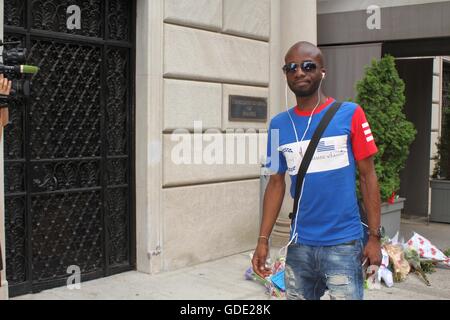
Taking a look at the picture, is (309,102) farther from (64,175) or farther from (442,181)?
(442,181)

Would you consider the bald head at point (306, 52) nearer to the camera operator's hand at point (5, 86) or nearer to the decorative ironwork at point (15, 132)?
the camera operator's hand at point (5, 86)

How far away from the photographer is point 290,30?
25.0ft

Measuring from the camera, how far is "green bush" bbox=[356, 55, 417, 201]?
7.22 meters

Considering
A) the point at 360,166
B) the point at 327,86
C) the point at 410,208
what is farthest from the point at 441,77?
the point at 360,166

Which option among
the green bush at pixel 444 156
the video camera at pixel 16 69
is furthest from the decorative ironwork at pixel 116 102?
the green bush at pixel 444 156

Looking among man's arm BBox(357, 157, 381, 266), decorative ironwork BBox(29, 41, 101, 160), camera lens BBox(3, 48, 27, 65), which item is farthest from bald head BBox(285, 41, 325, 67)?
decorative ironwork BBox(29, 41, 101, 160)

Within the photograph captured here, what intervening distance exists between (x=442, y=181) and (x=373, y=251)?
24.4 ft

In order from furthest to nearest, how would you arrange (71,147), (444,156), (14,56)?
(444,156)
(71,147)
(14,56)

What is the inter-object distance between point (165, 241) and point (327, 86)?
358 centimetres

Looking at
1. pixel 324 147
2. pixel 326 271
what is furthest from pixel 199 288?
pixel 324 147

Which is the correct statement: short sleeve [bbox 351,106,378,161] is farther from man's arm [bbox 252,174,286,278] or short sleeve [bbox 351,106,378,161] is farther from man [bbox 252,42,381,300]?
man's arm [bbox 252,174,286,278]

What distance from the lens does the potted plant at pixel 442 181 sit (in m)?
9.88

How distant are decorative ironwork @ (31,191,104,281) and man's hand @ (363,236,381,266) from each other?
3394 millimetres
